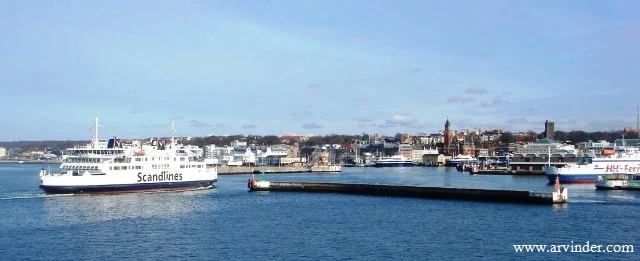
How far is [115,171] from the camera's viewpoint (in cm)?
5366

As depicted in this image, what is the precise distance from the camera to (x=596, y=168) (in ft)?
230

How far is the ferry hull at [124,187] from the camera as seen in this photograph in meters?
50.9

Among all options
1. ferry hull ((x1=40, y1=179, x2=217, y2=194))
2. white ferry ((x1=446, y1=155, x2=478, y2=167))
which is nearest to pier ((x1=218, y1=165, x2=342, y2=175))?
white ferry ((x1=446, y1=155, x2=478, y2=167))

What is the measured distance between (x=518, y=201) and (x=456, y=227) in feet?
42.0

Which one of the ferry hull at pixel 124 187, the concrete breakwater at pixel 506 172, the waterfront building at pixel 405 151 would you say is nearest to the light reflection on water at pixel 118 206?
the ferry hull at pixel 124 187

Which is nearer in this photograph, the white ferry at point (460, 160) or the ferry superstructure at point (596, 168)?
the ferry superstructure at point (596, 168)

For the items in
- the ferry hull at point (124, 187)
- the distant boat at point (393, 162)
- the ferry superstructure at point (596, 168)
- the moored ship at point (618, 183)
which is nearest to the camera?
the ferry hull at point (124, 187)

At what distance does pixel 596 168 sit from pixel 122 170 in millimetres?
45668

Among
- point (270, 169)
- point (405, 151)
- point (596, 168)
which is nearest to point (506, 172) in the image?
point (596, 168)

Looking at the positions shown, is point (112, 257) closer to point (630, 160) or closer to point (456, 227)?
point (456, 227)

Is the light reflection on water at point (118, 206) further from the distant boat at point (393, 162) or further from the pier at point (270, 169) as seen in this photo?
the distant boat at point (393, 162)

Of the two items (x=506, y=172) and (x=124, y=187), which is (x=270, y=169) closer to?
(x=506, y=172)

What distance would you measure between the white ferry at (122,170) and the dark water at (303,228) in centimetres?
241

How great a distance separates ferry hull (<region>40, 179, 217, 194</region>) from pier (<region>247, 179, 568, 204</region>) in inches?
212
